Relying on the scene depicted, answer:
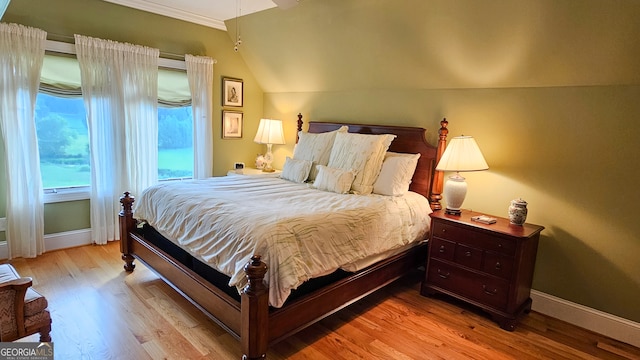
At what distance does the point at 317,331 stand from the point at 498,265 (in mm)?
1339

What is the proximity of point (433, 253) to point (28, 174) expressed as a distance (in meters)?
3.61

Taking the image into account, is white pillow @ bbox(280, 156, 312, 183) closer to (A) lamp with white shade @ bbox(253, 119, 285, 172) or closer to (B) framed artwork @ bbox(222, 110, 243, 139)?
(A) lamp with white shade @ bbox(253, 119, 285, 172)

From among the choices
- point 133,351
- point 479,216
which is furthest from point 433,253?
point 133,351

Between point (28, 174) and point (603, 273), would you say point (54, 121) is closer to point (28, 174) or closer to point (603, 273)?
point (28, 174)

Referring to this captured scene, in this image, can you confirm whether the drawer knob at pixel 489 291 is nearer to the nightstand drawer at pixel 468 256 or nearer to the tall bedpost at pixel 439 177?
the nightstand drawer at pixel 468 256

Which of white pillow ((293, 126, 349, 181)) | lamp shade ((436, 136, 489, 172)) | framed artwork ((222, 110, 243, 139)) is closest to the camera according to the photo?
lamp shade ((436, 136, 489, 172))

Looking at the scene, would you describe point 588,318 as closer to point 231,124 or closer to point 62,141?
point 231,124

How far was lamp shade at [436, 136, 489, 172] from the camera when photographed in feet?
9.05

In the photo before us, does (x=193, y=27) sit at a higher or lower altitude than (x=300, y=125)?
higher

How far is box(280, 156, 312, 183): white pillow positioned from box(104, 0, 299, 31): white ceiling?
1556 mm

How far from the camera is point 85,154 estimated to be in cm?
379

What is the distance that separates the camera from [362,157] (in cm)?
329

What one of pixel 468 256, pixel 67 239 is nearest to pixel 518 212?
pixel 468 256

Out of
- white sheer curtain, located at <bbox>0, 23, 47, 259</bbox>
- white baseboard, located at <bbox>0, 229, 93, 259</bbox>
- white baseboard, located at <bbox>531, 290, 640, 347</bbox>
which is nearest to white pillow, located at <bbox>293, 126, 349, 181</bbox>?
white baseboard, located at <bbox>531, 290, 640, 347</bbox>
